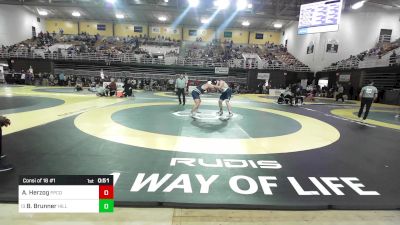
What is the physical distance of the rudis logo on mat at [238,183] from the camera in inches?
130

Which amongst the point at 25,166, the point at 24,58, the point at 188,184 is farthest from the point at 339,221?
the point at 24,58

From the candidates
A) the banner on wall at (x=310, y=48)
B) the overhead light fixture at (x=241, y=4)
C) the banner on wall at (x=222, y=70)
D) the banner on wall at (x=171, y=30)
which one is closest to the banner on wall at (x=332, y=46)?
the banner on wall at (x=310, y=48)

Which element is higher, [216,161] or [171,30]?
[171,30]

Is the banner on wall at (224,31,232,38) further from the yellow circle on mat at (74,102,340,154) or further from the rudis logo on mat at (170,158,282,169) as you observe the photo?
the rudis logo on mat at (170,158,282,169)

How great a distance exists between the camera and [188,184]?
136 inches

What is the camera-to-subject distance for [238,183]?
3.55 meters

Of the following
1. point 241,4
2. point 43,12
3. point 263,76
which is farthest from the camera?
point 43,12

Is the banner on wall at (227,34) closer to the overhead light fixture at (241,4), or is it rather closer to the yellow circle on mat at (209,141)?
the overhead light fixture at (241,4)

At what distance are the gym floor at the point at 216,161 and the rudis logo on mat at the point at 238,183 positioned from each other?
0.04 ft

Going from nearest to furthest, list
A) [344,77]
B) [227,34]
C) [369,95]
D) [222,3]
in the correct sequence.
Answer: [369,95] → [344,77] → [222,3] → [227,34]

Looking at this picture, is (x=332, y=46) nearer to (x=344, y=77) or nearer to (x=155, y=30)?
(x=344, y=77)

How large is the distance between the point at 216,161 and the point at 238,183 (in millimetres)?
969

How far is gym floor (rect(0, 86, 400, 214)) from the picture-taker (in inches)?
123

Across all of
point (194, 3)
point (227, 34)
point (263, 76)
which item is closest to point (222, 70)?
point (263, 76)
